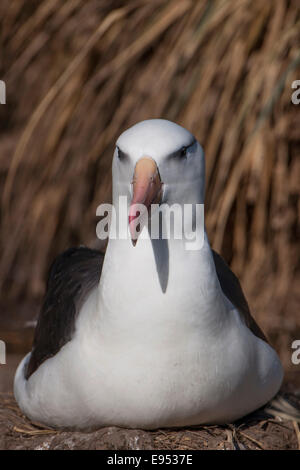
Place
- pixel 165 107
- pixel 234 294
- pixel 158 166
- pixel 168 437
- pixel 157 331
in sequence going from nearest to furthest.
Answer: pixel 158 166
pixel 157 331
pixel 168 437
pixel 234 294
pixel 165 107

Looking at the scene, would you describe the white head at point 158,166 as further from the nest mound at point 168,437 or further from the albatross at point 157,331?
the nest mound at point 168,437

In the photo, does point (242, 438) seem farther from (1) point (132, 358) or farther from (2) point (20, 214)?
(2) point (20, 214)

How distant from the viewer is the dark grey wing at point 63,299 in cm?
363

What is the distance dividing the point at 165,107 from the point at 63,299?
2.10m

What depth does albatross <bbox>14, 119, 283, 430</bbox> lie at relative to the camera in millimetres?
3113

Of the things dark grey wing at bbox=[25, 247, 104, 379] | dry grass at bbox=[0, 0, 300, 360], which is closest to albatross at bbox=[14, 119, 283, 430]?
dark grey wing at bbox=[25, 247, 104, 379]

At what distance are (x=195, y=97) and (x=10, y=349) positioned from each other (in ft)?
7.30

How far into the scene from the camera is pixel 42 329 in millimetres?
3941

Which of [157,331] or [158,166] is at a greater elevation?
[158,166]

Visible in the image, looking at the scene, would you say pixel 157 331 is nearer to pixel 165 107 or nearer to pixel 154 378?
pixel 154 378

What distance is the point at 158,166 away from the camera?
301 centimetres

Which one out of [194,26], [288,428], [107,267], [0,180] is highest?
[194,26]

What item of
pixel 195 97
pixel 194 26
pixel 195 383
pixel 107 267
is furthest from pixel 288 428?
pixel 194 26

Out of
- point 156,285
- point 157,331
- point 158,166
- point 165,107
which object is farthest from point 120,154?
point 165,107
